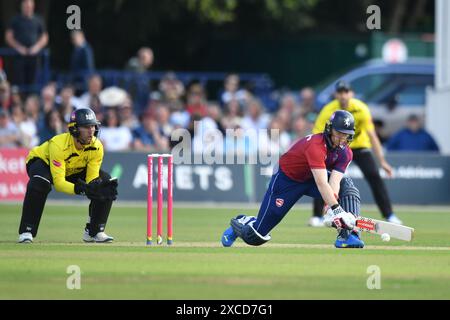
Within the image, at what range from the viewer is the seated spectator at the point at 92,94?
25.9 metres

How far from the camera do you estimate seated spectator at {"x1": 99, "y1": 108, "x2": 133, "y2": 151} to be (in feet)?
81.6

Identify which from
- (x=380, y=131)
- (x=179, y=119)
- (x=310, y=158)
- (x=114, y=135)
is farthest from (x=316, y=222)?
(x=380, y=131)

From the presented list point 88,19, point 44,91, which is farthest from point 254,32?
point 44,91

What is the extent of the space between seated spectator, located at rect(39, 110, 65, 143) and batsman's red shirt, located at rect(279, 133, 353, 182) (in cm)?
1110

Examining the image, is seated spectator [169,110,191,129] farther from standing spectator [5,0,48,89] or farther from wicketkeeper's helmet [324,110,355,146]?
wicketkeeper's helmet [324,110,355,146]

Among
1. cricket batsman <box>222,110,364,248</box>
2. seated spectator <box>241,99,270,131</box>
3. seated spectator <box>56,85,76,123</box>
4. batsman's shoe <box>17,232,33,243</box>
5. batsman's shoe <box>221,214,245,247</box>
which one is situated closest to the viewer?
cricket batsman <box>222,110,364,248</box>

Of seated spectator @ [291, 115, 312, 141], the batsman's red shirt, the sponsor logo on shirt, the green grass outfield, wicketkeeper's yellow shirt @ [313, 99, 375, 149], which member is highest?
seated spectator @ [291, 115, 312, 141]

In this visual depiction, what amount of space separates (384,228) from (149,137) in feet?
40.0

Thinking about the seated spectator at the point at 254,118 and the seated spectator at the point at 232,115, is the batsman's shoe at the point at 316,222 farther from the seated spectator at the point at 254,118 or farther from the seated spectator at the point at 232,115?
the seated spectator at the point at 254,118

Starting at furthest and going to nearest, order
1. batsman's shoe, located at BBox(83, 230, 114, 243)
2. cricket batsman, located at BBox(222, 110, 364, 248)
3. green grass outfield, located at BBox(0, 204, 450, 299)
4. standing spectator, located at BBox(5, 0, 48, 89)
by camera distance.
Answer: standing spectator, located at BBox(5, 0, 48, 89) → batsman's shoe, located at BBox(83, 230, 114, 243) → cricket batsman, located at BBox(222, 110, 364, 248) → green grass outfield, located at BBox(0, 204, 450, 299)

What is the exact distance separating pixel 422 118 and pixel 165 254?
56.4 feet

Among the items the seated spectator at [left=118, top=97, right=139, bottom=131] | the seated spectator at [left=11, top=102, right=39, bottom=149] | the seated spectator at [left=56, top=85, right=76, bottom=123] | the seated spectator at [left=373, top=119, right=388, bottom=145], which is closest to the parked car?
the seated spectator at [left=373, top=119, right=388, bottom=145]

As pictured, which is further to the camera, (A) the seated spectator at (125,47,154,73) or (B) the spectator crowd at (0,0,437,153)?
(A) the seated spectator at (125,47,154,73)

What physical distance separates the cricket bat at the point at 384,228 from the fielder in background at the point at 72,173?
2917 millimetres
